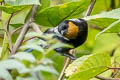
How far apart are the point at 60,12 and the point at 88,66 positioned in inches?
11.1

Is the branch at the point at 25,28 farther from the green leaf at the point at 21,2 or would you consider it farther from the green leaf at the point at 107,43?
the green leaf at the point at 107,43

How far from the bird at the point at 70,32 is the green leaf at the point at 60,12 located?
0.03m

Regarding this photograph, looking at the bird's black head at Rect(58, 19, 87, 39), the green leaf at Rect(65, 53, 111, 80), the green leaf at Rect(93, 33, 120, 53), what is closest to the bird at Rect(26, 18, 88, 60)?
the bird's black head at Rect(58, 19, 87, 39)

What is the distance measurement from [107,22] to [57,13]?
8.8 inches

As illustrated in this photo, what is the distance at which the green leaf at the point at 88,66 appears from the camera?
1.03 m

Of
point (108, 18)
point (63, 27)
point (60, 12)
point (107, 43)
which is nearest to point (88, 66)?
point (108, 18)

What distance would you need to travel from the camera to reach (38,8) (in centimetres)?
129

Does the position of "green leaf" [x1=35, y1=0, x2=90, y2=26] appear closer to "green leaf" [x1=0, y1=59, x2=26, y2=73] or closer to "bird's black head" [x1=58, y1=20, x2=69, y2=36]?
"bird's black head" [x1=58, y1=20, x2=69, y2=36]

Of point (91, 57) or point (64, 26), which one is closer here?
point (91, 57)

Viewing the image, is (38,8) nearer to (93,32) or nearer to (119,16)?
(119,16)

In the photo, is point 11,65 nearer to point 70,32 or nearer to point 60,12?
point 60,12

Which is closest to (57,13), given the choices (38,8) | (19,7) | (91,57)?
(38,8)

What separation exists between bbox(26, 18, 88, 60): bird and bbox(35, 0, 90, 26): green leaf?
0.11 ft

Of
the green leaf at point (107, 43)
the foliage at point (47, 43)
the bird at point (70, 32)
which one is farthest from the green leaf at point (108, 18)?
the green leaf at point (107, 43)
